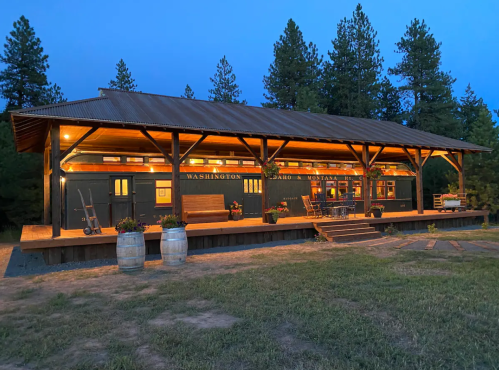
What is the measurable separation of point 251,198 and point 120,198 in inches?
199

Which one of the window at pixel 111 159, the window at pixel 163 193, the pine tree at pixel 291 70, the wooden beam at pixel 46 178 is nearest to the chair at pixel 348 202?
the window at pixel 163 193

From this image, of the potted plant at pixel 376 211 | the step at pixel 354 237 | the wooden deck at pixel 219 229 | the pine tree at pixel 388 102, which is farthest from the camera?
the pine tree at pixel 388 102

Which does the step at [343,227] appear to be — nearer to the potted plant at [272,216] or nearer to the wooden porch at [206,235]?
the wooden porch at [206,235]

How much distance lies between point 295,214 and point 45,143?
975 centimetres

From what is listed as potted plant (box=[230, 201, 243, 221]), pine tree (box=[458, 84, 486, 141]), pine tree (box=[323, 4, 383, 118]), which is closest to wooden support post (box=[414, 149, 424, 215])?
potted plant (box=[230, 201, 243, 221])

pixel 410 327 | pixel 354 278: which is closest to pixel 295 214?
pixel 354 278

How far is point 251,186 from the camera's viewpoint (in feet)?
49.7

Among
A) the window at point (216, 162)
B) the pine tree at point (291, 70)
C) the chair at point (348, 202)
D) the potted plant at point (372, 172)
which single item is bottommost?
the chair at point (348, 202)

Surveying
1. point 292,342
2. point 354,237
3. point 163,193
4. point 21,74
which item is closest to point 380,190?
point 354,237

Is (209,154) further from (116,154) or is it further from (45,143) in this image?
(45,143)

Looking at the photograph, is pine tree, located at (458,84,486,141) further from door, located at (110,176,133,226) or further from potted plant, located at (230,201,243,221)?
door, located at (110,176,133,226)

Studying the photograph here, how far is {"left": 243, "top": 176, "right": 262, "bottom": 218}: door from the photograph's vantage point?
15.0 m

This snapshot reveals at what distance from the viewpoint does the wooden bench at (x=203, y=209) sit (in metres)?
13.1

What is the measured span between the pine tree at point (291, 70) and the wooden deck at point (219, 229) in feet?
63.3
